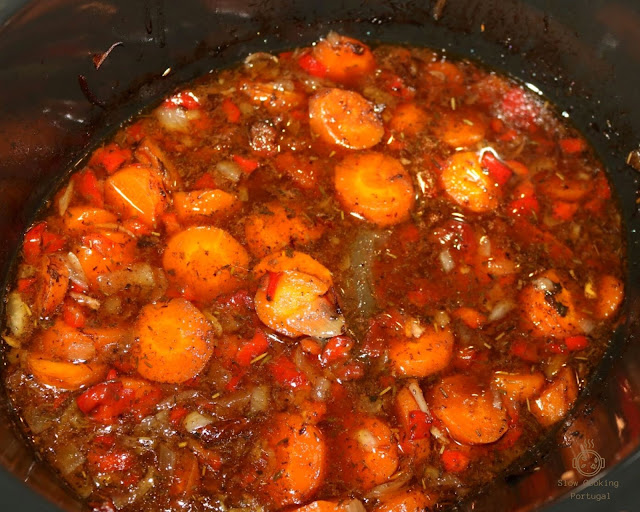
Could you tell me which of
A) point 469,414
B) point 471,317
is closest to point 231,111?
point 471,317

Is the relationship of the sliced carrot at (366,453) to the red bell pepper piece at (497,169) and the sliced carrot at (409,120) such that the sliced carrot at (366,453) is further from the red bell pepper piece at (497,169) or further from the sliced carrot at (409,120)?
the sliced carrot at (409,120)

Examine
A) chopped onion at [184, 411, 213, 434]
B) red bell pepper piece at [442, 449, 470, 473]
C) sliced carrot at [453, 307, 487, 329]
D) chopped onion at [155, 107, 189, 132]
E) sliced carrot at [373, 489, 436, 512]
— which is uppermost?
chopped onion at [155, 107, 189, 132]

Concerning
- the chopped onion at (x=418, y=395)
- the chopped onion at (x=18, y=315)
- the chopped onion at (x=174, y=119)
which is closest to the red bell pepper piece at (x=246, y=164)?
the chopped onion at (x=174, y=119)

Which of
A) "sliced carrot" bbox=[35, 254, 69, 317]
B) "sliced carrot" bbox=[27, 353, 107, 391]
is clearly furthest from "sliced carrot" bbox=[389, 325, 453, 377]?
"sliced carrot" bbox=[35, 254, 69, 317]

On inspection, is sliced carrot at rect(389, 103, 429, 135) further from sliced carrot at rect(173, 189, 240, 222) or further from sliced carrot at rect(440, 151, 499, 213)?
sliced carrot at rect(173, 189, 240, 222)

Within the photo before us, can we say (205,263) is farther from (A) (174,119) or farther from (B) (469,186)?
(B) (469,186)

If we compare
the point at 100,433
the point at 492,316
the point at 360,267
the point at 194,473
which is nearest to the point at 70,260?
the point at 100,433
